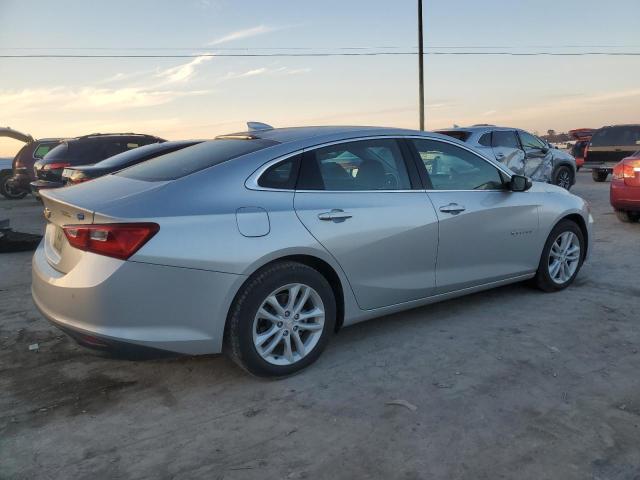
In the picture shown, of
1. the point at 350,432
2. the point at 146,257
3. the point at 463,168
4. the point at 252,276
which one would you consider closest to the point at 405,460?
the point at 350,432

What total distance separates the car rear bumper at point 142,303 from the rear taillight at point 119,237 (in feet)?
0.15

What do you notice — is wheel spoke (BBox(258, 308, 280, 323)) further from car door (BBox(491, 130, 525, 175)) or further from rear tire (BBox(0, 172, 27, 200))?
rear tire (BBox(0, 172, 27, 200))

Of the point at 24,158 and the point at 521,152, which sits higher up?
the point at 24,158

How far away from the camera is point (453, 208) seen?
4246 mm

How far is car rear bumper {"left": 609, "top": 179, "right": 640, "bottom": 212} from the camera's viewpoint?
324 inches

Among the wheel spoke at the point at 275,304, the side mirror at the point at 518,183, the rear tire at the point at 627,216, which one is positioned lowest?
the rear tire at the point at 627,216

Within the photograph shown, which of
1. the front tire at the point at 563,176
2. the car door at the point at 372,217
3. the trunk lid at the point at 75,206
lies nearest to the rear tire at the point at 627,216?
the front tire at the point at 563,176

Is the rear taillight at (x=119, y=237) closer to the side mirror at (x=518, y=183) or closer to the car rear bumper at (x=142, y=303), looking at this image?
the car rear bumper at (x=142, y=303)

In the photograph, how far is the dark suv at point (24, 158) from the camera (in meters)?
14.7

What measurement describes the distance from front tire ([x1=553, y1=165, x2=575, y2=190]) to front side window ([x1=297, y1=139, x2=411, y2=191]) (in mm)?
9956

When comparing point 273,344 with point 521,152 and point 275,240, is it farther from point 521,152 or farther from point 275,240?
point 521,152

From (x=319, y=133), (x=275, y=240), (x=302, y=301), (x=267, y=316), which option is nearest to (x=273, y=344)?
(x=267, y=316)

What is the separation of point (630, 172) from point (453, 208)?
5.34 m

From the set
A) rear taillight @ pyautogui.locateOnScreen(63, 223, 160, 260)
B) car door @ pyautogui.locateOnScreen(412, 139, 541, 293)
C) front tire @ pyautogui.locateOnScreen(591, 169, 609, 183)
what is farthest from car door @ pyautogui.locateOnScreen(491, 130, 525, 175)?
rear taillight @ pyautogui.locateOnScreen(63, 223, 160, 260)
